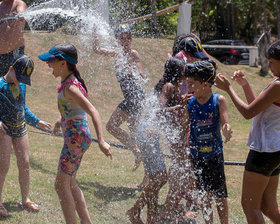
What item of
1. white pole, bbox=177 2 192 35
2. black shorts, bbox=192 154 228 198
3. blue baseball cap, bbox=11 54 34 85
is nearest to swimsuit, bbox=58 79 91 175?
blue baseball cap, bbox=11 54 34 85

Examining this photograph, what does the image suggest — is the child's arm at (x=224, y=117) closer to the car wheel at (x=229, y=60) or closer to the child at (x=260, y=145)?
the child at (x=260, y=145)

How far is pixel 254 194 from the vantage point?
3.16 metres

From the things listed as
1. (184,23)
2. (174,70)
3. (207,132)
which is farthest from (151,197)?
(184,23)

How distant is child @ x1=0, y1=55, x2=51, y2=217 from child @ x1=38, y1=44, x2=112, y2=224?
0.49m

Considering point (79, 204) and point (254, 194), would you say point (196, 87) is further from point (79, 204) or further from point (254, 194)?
point (79, 204)

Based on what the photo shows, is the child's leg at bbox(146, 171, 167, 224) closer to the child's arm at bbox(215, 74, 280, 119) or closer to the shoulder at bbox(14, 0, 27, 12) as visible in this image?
the child's arm at bbox(215, 74, 280, 119)

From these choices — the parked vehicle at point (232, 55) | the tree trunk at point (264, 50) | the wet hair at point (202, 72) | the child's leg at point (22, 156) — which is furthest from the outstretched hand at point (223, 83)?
the parked vehicle at point (232, 55)

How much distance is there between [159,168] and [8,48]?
253cm

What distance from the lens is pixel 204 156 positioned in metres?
3.56

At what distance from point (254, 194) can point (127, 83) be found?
2205mm

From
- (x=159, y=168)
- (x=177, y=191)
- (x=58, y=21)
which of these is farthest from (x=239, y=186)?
(x=58, y=21)

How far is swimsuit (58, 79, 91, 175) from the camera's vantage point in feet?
10.7

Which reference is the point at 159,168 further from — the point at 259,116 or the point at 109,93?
the point at 109,93

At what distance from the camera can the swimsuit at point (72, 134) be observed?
325 centimetres
